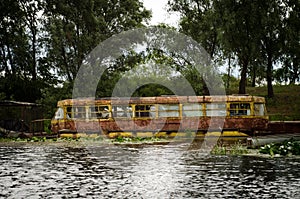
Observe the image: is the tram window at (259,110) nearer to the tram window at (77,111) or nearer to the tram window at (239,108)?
the tram window at (239,108)

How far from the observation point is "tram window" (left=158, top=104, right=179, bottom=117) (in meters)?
41.3

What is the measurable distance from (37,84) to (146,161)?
35.4m

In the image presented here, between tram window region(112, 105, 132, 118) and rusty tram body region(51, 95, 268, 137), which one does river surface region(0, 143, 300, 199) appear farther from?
tram window region(112, 105, 132, 118)

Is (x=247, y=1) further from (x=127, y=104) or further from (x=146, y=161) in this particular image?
(x=146, y=161)

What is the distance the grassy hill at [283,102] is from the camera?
1980 inches

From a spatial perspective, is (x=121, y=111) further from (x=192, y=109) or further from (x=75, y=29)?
(x=75, y=29)

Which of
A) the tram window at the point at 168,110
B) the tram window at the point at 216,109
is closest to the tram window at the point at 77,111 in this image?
the tram window at the point at 168,110

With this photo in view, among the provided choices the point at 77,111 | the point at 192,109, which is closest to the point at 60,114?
the point at 77,111

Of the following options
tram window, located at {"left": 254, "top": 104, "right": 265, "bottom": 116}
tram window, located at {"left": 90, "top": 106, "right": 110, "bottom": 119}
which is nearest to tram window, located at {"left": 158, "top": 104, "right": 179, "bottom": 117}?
tram window, located at {"left": 90, "top": 106, "right": 110, "bottom": 119}

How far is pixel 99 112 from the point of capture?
4138 cm

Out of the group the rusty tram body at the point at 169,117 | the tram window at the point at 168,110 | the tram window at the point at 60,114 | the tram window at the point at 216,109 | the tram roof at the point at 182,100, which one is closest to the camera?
the rusty tram body at the point at 169,117

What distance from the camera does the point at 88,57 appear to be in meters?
57.4

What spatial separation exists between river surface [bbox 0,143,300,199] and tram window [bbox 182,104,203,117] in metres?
15.4

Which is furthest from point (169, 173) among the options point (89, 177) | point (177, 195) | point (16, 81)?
point (16, 81)
